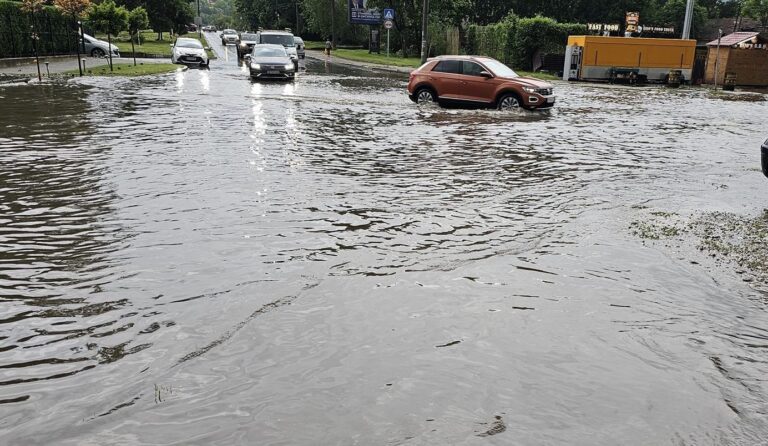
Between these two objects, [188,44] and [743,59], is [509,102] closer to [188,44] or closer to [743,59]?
[743,59]

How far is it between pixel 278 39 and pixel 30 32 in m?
13.2

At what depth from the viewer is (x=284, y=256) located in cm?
589

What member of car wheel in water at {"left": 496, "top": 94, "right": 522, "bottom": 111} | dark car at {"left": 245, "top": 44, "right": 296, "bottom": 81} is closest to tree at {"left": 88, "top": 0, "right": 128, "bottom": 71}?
dark car at {"left": 245, "top": 44, "right": 296, "bottom": 81}

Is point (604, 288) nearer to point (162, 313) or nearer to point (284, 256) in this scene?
point (284, 256)

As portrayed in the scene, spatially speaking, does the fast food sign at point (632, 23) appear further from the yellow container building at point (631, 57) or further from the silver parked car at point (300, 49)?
the silver parked car at point (300, 49)

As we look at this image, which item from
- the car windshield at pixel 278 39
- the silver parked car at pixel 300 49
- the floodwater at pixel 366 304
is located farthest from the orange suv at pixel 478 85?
the silver parked car at pixel 300 49

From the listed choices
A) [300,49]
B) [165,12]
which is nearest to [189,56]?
[300,49]

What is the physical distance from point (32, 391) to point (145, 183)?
5.46m

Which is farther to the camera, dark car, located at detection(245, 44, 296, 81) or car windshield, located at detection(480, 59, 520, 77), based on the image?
dark car, located at detection(245, 44, 296, 81)

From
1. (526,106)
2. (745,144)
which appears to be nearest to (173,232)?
(745,144)

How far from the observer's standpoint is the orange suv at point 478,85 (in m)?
18.2

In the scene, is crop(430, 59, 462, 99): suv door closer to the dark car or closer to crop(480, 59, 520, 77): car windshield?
crop(480, 59, 520, 77): car windshield

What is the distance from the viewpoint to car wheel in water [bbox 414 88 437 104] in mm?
19656

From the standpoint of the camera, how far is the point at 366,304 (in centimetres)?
489
